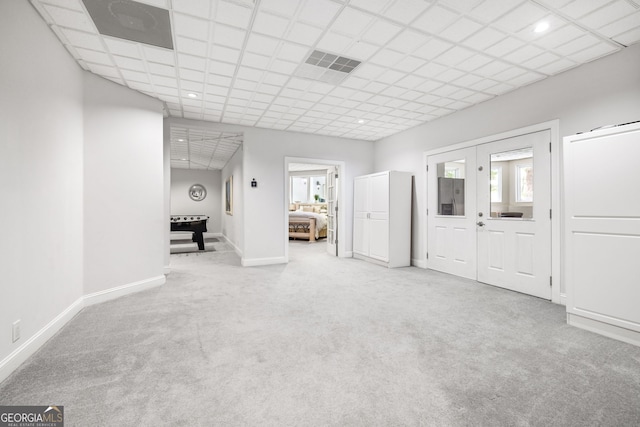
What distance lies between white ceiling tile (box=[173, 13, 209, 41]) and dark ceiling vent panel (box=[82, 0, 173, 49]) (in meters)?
Answer: 0.07

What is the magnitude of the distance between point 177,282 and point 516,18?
4774mm

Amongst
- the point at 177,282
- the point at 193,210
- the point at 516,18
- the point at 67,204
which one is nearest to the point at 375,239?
the point at 177,282

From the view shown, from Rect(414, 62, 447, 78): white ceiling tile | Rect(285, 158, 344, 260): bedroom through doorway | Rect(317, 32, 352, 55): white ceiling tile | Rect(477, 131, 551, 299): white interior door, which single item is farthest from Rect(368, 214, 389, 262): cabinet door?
Rect(317, 32, 352, 55): white ceiling tile

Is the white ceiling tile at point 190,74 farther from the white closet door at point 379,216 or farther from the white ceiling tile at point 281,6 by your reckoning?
the white closet door at point 379,216

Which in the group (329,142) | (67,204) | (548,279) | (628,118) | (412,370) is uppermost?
(329,142)

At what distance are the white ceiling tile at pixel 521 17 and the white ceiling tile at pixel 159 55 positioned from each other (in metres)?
2.94

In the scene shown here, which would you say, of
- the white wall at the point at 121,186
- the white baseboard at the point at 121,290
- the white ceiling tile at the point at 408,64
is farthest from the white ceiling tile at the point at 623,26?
the white baseboard at the point at 121,290

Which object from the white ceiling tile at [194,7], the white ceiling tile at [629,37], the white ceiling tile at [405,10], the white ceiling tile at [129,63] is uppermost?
the white ceiling tile at [129,63]

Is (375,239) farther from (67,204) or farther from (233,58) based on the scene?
(67,204)

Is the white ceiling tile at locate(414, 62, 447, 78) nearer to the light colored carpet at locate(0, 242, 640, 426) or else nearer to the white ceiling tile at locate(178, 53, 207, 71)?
the white ceiling tile at locate(178, 53, 207, 71)

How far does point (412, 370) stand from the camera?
1.84 meters

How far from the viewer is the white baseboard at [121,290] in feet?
10.3

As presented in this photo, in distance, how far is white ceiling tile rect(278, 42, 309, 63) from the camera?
104 inches

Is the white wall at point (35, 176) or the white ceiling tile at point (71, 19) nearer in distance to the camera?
the white wall at point (35, 176)
